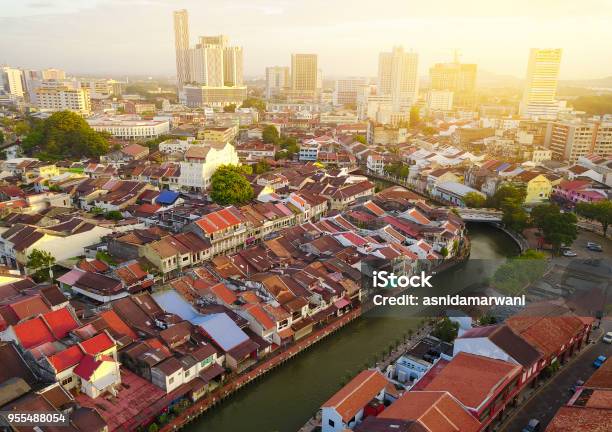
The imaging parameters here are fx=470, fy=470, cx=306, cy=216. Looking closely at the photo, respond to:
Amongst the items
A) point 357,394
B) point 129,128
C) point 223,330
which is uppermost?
point 129,128

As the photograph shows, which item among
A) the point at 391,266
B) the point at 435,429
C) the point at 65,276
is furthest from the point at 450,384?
the point at 65,276

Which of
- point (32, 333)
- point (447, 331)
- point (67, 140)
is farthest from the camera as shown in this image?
point (67, 140)

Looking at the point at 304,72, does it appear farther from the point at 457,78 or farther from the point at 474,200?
the point at 474,200

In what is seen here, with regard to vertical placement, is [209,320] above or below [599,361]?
above

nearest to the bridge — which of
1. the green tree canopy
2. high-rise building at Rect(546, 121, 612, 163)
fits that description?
high-rise building at Rect(546, 121, 612, 163)

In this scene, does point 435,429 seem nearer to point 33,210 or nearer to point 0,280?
point 0,280

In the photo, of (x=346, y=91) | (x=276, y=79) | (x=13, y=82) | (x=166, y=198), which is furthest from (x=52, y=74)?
(x=166, y=198)

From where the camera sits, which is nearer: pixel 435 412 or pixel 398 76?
pixel 435 412
